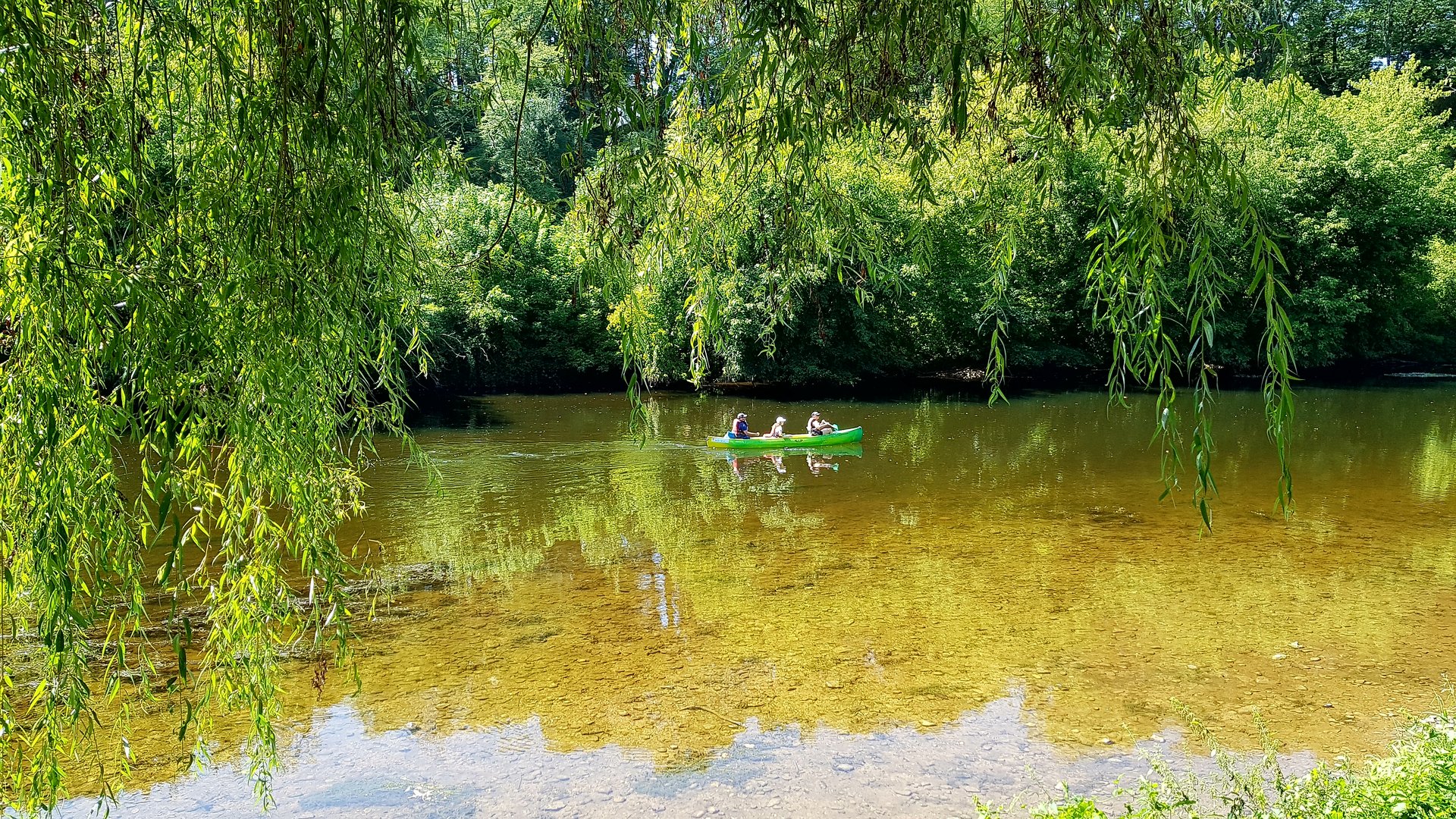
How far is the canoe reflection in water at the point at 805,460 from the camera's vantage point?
14.8 metres

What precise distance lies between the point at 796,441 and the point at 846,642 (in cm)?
902

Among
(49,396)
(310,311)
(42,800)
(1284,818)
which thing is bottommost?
(1284,818)

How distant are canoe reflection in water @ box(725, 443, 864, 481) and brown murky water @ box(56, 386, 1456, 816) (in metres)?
0.86

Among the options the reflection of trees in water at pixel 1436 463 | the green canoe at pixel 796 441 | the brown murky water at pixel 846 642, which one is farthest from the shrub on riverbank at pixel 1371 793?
the green canoe at pixel 796 441

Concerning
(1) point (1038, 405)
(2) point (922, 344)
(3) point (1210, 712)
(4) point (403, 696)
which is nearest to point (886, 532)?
(3) point (1210, 712)

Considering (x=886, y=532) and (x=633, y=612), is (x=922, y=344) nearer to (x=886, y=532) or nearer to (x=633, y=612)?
(x=886, y=532)

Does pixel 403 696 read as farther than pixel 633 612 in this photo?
No

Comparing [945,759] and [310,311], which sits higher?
[310,311]

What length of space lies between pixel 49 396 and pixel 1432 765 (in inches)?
151

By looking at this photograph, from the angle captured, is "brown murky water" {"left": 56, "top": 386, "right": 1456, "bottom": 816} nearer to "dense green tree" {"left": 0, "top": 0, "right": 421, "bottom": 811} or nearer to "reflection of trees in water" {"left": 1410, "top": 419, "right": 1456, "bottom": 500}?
"reflection of trees in water" {"left": 1410, "top": 419, "right": 1456, "bottom": 500}

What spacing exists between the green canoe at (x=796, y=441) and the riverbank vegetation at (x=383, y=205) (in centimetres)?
1291

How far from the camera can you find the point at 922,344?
91.4 ft

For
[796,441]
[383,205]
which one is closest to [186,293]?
[383,205]

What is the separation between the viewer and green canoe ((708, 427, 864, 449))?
53.6 feet
